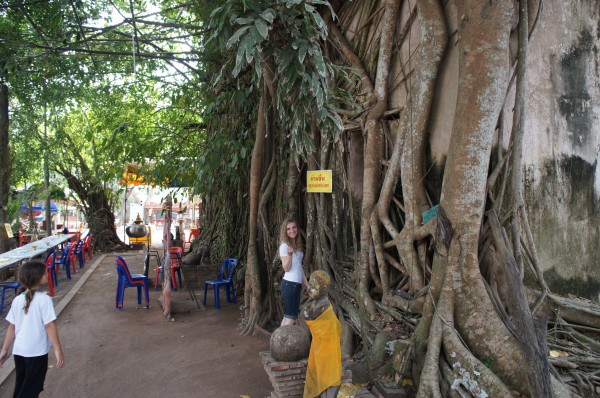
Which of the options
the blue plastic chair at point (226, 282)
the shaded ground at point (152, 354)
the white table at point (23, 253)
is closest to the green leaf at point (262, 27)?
the shaded ground at point (152, 354)

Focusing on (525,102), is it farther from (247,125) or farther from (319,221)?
(247,125)

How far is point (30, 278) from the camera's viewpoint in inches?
132

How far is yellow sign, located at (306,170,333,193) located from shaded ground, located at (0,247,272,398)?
6.68 ft

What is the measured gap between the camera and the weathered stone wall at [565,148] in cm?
493

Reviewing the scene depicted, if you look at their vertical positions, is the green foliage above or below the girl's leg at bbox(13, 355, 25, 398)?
above

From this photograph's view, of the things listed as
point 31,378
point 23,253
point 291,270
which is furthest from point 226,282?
point 31,378

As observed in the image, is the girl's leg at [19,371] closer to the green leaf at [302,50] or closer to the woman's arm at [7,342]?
the woman's arm at [7,342]

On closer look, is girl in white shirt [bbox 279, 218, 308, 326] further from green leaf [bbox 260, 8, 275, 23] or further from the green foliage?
green leaf [bbox 260, 8, 275, 23]

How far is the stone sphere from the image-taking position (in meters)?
3.55

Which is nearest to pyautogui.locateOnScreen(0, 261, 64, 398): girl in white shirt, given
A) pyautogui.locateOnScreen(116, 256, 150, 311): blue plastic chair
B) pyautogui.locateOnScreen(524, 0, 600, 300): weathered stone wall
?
pyautogui.locateOnScreen(116, 256, 150, 311): blue plastic chair

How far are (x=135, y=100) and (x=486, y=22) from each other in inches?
368

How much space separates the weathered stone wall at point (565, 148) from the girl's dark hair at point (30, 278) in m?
4.57

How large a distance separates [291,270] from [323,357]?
191 cm

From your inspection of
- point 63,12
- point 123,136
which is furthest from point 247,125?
point 63,12
